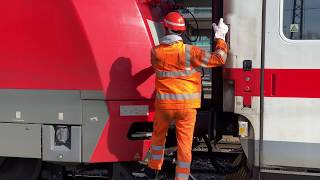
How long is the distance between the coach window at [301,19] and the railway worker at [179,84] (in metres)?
0.52

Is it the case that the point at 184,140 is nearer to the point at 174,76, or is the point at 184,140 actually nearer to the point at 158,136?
the point at 158,136

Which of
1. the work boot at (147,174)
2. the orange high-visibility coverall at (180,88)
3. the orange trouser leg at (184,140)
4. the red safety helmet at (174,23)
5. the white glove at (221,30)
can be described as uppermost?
the red safety helmet at (174,23)

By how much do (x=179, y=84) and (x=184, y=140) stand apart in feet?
1.56

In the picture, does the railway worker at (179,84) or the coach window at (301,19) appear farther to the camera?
the railway worker at (179,84)

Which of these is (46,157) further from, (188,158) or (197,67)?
(197,67)

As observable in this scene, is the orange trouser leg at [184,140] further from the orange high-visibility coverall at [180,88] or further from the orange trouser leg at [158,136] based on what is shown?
the orange trouser leg at [158,136]

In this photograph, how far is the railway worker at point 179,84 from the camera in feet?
12.2

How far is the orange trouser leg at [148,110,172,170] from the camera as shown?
3773mm

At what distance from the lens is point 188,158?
3.79 metres

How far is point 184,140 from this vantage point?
12.4 feet

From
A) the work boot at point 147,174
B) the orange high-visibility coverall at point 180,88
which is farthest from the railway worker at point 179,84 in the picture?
the work boot at point 147,174

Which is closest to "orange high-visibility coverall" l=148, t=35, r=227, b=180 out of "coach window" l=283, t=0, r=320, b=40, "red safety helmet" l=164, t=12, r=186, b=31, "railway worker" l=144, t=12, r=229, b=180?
"railway worker" l=144, t=12, r=229, b=180

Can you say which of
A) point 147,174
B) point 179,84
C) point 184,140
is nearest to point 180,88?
point 179,84

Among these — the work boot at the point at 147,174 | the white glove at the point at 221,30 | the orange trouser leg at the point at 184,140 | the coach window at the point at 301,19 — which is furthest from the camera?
the work boot at the point at 147,174
